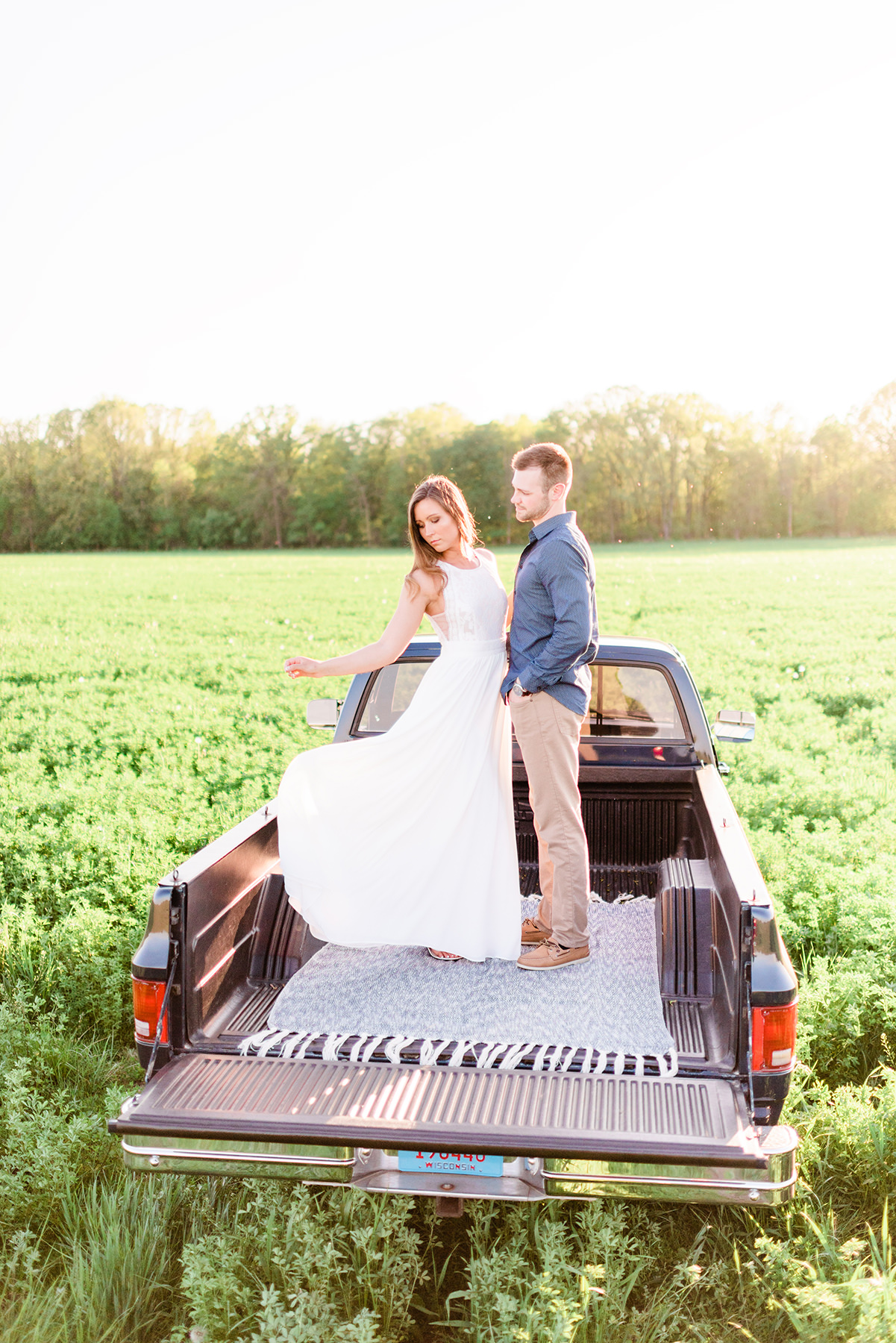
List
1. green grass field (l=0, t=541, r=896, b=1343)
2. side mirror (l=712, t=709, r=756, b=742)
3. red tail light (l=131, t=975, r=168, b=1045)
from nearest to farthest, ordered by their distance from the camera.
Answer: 1. green grass field (l=0, t=541, r=896, b=1343)
2. red tail light (l=131, t=975, r=168, b=1045)
3. side mirror (l=712, t=709, r=756, b=742)

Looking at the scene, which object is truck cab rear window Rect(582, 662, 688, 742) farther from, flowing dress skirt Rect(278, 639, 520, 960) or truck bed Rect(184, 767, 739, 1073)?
flowing dress skirt Rect(278, 639, 520, 960)

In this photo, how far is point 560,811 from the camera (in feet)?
13.1

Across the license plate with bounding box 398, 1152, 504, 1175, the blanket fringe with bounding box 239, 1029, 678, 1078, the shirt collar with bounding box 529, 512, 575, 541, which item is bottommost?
the license plate with bounding box 398, 1152, 504, 1175

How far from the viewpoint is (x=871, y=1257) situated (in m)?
3.21

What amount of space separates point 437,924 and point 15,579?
4325cm

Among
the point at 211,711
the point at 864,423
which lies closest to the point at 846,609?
the point at 211,711

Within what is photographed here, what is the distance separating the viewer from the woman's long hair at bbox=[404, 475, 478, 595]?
12.8ft

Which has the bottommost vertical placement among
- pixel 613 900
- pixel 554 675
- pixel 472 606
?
pixel 613 900

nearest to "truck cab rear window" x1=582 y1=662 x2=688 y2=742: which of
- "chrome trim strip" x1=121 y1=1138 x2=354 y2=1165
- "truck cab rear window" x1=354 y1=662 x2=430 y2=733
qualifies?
"truck cab rear window" x1=354 y1=662 x2=430 y2=733

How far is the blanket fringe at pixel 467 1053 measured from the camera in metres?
3.12

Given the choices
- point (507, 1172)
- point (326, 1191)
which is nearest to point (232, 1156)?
point (507, 1172)

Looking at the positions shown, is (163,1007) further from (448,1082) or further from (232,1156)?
(448,1082)

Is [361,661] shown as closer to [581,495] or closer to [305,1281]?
[305,1281]

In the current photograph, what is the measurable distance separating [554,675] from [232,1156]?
1.92m
